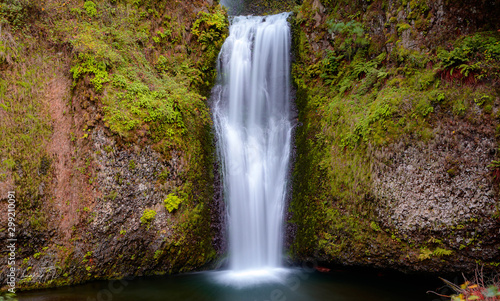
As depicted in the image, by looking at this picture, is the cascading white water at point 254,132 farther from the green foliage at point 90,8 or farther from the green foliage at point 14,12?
the green foliage at point 14,12

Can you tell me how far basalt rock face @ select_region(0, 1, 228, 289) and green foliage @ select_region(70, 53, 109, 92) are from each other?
3cm

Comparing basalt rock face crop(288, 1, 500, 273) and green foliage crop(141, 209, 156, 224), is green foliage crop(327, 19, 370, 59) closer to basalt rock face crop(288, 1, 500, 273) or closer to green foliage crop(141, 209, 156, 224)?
basalt rock face crop(288, 1, 500, 273)

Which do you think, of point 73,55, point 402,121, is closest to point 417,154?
point 402,121

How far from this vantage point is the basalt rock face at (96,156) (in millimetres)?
6332

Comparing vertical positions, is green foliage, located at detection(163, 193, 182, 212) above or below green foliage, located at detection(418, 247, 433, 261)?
above

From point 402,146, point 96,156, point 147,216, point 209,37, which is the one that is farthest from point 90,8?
point 402,146

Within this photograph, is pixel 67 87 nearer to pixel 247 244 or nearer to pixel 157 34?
pixel 157 34

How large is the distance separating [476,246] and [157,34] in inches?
394

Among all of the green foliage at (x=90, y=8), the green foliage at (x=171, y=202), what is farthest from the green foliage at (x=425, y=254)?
the green foliage at (x=90, y=8)

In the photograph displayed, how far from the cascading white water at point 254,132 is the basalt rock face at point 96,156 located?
0.61 meters

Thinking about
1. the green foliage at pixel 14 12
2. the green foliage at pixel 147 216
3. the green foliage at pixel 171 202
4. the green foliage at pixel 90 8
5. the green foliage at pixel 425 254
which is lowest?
the green foliage at pixel 425 254

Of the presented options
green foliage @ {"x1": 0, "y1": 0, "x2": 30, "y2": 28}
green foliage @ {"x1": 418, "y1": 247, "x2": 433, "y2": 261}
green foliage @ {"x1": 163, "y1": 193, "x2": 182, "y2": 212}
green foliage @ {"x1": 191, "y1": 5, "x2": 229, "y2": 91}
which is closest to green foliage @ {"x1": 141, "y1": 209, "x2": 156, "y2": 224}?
green foliage @ {"x1": 163, "y1": 193, "x2": 182, "y2": 212}

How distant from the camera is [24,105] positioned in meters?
6.79

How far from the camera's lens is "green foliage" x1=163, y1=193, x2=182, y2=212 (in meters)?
7.22
